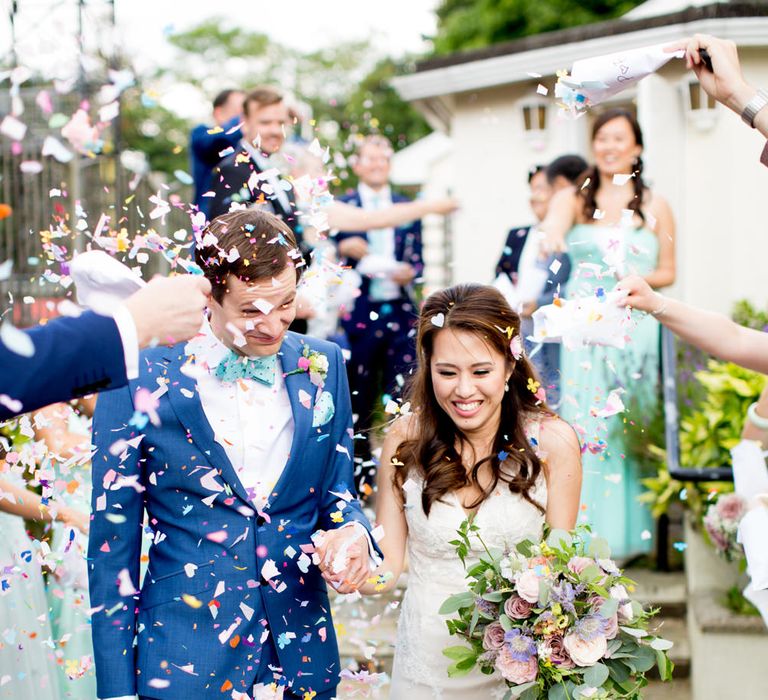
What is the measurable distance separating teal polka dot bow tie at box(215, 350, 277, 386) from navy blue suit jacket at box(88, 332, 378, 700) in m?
0.10

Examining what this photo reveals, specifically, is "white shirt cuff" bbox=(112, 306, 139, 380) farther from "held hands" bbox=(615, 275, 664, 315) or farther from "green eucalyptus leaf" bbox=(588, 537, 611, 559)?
"held hands" bbox=(615, 275, 664, 315)

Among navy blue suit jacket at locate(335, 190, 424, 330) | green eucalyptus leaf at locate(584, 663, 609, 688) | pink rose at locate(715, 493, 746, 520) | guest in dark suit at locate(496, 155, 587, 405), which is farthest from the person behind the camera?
navy blue suit jacket at locate(335, 190, 424, 330)

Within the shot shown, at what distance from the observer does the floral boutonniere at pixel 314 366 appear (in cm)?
338

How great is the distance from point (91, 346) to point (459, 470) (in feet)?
5.14

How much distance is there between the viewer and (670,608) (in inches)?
241

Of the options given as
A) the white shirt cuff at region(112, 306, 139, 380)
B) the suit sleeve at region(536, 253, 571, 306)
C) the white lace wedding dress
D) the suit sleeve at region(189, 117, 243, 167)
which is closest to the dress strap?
the white lace wedding dress

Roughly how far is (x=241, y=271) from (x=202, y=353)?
288mm

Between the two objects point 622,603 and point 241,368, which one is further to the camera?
point 241,368

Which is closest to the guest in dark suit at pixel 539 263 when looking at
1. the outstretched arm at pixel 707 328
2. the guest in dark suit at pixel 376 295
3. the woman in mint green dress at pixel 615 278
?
the woman in mint green dress at pixel 615 278

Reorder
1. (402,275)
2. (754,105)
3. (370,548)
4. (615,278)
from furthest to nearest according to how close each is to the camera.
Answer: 1. (402,275)
2. (615,278)
3. (754,105)
4. (370,548)

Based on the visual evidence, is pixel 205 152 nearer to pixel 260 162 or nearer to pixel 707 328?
pixel 260 162

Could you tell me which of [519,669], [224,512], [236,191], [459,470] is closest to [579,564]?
[519,669]

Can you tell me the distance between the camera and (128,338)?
253cm

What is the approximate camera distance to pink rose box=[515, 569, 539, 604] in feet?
9.74
